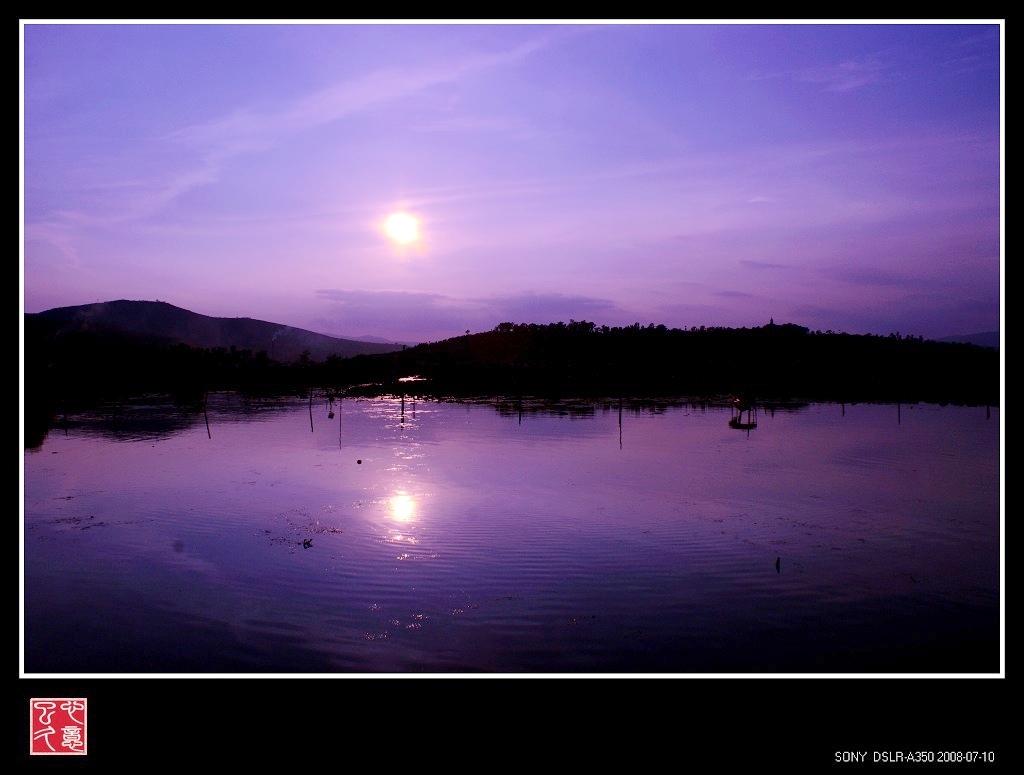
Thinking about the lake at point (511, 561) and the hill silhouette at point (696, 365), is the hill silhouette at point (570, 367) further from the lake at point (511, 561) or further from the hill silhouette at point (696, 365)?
the lake at point (511, 561)

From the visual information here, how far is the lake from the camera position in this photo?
8414mm

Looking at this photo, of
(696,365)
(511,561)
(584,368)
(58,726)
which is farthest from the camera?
(584,368)

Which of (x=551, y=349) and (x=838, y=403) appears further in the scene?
(x=551, y=349)

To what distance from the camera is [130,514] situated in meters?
16.4

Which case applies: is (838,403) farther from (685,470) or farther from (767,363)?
(685,470)

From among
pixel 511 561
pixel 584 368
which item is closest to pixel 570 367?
pixel 584 368

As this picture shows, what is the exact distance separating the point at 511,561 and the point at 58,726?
24.7 feet

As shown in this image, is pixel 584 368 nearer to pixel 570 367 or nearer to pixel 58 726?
pixel 570 367

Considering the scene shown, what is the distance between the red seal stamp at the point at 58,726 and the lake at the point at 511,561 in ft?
6.62

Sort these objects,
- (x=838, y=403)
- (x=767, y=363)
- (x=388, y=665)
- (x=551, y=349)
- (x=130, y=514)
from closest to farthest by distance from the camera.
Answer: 1. (x=388, y=665)
2. (x=130, y=514)
3. (x=838, y=403)
4. (x=767, y=363)
5. (x=551, y=349)

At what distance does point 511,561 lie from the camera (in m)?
12.2
